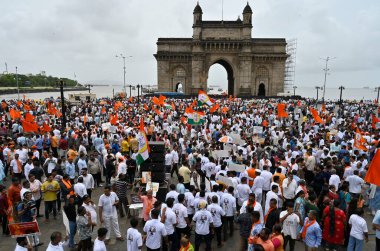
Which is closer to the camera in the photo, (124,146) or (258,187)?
(258,187)

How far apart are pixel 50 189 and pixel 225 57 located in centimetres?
5833

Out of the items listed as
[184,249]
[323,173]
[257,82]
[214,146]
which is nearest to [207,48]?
[257,82]

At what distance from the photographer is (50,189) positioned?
9.26 m

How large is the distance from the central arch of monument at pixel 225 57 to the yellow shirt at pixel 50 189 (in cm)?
5517

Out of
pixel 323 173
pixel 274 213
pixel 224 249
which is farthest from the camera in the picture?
pixel 323 173

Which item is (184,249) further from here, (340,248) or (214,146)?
(214,146)

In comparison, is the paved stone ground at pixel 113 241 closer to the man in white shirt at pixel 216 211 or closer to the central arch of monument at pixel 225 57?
the man in white shirt at pixel 216 211

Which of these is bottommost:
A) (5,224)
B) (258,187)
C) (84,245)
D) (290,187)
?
(5,224)

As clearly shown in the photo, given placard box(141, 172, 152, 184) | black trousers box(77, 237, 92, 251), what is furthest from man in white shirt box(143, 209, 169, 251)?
placard box(141, 172, 152, 184)

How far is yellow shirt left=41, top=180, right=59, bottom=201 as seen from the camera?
9.23 m

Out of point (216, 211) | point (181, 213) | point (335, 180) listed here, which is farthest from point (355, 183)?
point (181, 213)

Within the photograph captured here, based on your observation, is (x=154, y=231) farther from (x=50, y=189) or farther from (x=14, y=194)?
(x=14, y=194)

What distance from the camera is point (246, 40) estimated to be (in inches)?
2446

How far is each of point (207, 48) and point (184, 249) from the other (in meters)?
60.5
